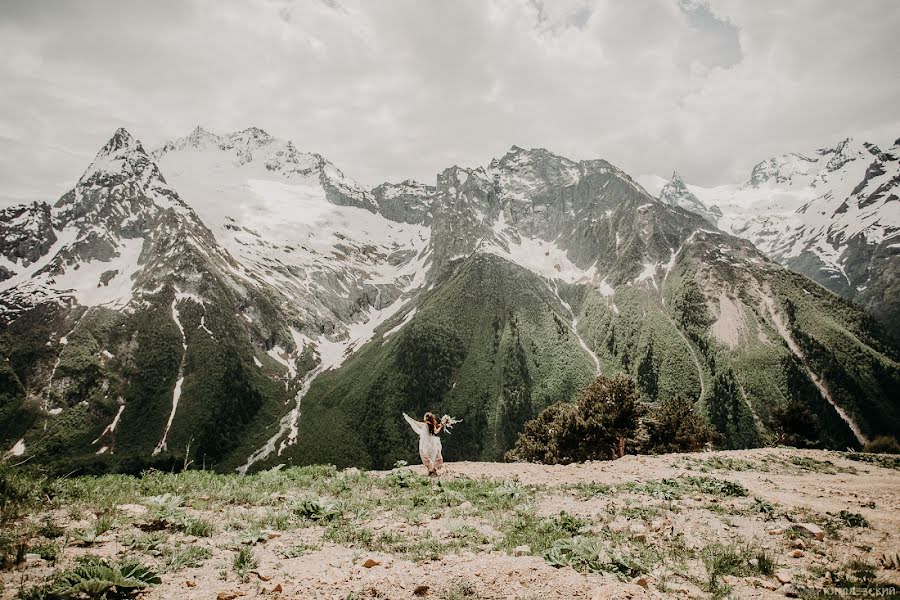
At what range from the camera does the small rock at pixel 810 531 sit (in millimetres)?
10734

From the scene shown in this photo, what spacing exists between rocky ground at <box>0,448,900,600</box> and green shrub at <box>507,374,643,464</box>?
1252 inches

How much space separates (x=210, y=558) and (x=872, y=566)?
13.5m

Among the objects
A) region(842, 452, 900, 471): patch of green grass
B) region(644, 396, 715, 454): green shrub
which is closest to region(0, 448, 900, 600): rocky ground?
region(842, 452, 900, 471): patch of green grass

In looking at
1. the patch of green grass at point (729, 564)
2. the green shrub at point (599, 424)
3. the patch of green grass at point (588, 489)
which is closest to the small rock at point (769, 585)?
the patch of green grass at point (729, 564)

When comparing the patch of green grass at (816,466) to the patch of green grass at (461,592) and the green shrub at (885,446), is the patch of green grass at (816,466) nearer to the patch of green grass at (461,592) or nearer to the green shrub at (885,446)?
the patch of green grass at (461,592)

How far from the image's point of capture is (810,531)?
1102 cm

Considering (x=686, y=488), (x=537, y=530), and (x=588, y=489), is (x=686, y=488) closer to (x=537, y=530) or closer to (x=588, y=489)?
(x=588, y=489)

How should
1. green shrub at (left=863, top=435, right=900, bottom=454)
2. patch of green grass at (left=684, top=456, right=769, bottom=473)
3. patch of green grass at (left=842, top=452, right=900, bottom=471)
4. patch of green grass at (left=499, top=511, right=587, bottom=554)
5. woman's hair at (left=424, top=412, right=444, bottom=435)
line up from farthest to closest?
1. green shrub at (left=863, top=435, right=900, bottom=454)
2. patch of green grass at (left=842, top=452, right=900, bottom=471)
3. patch of green grass at (left=684, top=456, right=769, bottom=473)
4. woman's hair at (left=424, top=412, right=444, bottom=435)
5. patch of green grass at (left=499, top=511, right=587, bottom=554)

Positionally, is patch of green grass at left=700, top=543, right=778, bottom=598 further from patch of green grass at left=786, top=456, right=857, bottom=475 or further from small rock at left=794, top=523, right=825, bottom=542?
patch of green grass at left=786, top=456, right=857, bottom=475

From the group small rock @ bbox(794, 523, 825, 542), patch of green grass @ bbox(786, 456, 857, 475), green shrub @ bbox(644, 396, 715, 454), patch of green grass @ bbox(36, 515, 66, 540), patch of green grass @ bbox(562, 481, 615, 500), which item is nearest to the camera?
patch of green grass @ bbox(36, 515, 66, 540)

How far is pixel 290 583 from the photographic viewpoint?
786cm

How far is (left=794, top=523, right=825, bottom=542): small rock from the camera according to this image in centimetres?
1073

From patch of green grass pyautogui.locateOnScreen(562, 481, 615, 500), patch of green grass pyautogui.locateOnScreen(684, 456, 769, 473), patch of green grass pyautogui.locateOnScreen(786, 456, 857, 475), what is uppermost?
patch of green grass pyautogui.locateOnScreen(562, 481, 615, 500)

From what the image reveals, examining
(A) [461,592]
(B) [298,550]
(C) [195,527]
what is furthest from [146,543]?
(A) [461,592]
